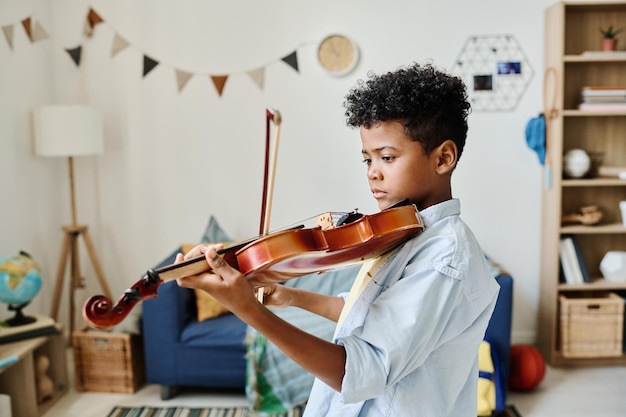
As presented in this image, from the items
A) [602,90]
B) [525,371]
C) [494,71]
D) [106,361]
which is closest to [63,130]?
[106,361]

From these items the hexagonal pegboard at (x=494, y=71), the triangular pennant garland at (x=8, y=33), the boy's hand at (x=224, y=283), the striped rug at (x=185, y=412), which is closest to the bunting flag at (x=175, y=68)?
the triangular pennant garland at (x=8, y=33)

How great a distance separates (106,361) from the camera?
309 cm

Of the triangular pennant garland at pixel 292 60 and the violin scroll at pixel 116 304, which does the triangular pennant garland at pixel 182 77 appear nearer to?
the triangular pennant garland at pixel 292 60

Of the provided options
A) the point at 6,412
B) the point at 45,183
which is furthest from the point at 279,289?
the point at 45,183

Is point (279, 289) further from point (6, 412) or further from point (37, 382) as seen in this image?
point (37, 382)

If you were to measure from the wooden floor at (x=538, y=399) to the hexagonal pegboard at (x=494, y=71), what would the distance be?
1462 millimetres

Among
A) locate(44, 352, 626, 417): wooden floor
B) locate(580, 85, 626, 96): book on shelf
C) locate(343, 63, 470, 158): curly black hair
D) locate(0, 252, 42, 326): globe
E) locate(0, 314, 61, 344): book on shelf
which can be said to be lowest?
locate(44, 352, 626, 417): wooden floor

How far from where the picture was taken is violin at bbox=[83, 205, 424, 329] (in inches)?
36.0

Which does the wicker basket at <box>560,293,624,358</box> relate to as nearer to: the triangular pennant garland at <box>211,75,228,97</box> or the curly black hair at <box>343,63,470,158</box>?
the triangular pennant garland at <box>211,75,228,97</box>

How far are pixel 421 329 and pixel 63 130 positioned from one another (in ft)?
8.72

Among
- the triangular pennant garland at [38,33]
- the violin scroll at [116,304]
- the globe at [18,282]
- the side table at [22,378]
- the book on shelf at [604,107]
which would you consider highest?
the triangular pennant garland at [38,33]

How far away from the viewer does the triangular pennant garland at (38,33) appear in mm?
3390

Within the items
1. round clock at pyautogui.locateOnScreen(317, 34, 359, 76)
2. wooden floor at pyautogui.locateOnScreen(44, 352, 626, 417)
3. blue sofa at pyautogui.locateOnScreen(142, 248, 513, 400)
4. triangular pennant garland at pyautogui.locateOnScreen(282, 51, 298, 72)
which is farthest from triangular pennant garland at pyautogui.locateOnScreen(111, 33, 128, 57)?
wooden floor at pyautogui.locateOnScreen(44, 352, 626, 417)

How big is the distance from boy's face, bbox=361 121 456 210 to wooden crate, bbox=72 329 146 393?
7.48ft
